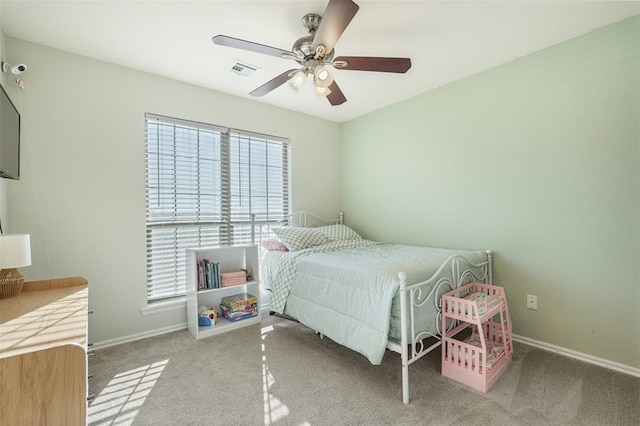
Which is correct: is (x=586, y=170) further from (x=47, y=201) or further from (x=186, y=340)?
(x=47, y=201)

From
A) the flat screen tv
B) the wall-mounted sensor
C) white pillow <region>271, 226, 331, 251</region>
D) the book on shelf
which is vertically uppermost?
the wall-mounted sensor

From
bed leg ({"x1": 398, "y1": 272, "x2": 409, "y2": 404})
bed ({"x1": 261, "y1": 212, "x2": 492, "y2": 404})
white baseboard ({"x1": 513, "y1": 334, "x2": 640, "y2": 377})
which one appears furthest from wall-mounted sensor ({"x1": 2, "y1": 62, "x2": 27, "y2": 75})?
white baseboard ({"x1": 513, "y1": 334, "x2": 640, "y2": 377})

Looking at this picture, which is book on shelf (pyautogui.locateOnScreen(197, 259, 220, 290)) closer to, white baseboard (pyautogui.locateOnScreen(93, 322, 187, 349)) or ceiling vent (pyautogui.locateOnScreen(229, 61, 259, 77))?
white baseboard (pyautogui.locateOnScreen(93, 322, 187, 349))

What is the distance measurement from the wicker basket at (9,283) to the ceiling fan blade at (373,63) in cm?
222

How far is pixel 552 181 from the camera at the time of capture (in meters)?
2.39

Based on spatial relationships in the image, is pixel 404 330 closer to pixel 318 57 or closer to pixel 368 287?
pixel 368 287

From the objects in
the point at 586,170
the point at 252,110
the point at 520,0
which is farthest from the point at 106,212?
the point at 586,170

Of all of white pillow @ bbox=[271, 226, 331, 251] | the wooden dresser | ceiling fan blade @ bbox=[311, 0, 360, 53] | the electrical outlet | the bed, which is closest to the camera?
the wooden dresser

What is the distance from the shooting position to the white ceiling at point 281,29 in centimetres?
192

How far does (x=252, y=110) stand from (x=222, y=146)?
586 mm

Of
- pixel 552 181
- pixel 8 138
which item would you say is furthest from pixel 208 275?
pixel 552 181

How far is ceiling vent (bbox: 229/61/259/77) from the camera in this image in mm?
2631

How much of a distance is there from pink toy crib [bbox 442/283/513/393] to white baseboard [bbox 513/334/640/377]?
371 millimetres

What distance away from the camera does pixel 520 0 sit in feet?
6.19
